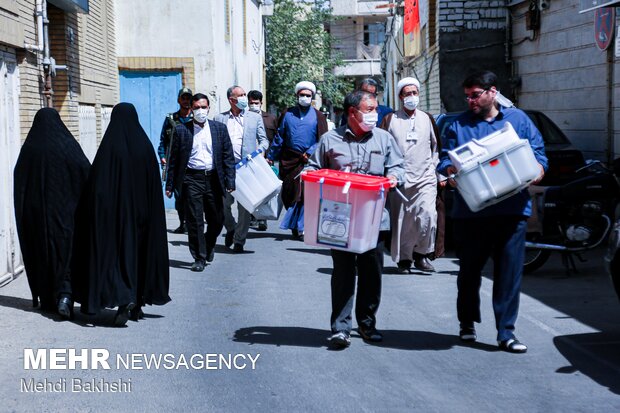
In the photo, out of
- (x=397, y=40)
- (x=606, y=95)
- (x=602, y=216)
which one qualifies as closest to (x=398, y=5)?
(x=397, y=40)

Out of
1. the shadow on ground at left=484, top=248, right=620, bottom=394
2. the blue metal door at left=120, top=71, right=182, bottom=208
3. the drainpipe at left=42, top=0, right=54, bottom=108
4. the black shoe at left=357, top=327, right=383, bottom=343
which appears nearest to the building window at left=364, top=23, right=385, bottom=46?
the blue metal door at left=120, top=71, right=182, bottom=208

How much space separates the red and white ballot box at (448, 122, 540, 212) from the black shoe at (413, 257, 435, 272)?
413 cm

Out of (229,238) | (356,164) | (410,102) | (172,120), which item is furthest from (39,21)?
(356,164)

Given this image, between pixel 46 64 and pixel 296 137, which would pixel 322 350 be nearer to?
pixel 296 137

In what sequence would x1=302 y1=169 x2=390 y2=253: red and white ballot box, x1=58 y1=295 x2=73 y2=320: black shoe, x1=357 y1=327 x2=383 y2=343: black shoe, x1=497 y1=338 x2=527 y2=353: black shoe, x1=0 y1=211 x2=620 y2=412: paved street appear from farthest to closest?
x1=58 y1=295 x2=73 y2=320: black shoe < x1=357 y1=327 x2=383 y2=343: black shoe < x1=497 y1=338 x2=527 y2=353: black shoe < x1=302 y1=169 x2=390 y2=253: red and white ballot box < x1=0 y1=211 x2=620 y2=412: paved street

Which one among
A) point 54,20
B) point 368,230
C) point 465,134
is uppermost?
point 54,20

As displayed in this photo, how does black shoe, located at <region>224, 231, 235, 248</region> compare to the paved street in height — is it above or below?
above

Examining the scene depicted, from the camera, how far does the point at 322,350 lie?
23.6 feet

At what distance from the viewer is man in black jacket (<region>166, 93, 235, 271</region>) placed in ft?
36.8

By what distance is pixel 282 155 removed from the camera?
1332cm

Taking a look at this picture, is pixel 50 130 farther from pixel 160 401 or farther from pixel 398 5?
pixel 398 5

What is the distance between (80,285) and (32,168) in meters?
1.08

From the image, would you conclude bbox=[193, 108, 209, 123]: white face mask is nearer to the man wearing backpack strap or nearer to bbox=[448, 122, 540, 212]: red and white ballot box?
the man wearing backpack strap

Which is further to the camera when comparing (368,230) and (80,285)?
(80,285)
